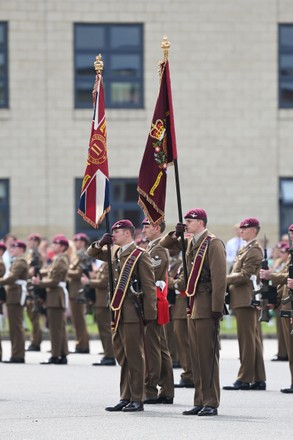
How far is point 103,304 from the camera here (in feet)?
74.5

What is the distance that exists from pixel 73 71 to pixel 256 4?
4.44 meters

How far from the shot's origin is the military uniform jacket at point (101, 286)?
22.4 metres

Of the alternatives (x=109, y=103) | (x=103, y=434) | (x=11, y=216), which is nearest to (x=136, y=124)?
(x=109, y=103)

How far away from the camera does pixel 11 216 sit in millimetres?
33594

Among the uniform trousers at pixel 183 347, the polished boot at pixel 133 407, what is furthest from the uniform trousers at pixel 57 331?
the polished boot at pixel 133 407

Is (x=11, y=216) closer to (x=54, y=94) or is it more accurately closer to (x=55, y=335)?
(x=54, y=94)

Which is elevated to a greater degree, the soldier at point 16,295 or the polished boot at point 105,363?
the soldier at point 16,295

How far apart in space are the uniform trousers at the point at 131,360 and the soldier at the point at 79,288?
9.31m

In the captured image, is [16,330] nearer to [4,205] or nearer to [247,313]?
[247,313]

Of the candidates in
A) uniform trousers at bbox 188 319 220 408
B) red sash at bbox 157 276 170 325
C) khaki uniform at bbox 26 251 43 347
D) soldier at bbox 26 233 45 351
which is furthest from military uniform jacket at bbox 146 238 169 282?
khaki uniform at bbox 26 251 43 347

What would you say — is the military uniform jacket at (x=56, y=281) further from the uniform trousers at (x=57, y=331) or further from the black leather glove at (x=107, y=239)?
the black leather glove at (x=107, y=239)

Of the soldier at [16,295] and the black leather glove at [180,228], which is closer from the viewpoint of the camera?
the black leather glove at [180,228]

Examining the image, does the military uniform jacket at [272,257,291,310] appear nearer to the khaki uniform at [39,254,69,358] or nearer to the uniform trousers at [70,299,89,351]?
the khaki uniform at [39,254,69,358]

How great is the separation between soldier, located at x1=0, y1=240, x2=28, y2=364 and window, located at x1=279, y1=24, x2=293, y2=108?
13632mm
